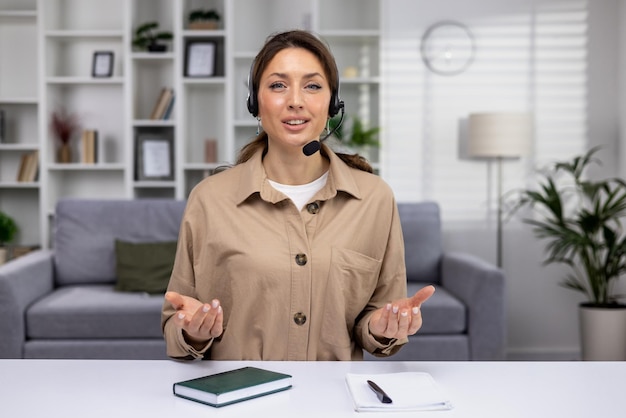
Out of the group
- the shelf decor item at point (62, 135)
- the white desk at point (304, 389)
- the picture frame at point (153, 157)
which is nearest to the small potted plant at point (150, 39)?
the picture frame at point (153, 157)

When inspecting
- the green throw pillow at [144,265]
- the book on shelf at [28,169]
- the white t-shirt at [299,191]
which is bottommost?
the green throw pillow at [144,265]

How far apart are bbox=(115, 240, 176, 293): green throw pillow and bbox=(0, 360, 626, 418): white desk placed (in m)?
2.28

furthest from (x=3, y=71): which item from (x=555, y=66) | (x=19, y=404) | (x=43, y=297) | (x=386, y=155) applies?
(x=19, y=404)

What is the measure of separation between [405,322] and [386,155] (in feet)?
10.6

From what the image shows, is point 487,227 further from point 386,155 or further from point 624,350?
point 624,350

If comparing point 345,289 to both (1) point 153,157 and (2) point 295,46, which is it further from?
(1) point 153,157

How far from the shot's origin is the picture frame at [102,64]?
4.79 metres

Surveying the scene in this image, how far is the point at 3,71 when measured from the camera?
496cm

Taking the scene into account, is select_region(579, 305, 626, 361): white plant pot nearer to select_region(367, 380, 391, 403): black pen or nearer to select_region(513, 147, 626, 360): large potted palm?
select_region(513, 147, 626, 360): large potted palm

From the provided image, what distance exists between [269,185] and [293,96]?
0.66 feet

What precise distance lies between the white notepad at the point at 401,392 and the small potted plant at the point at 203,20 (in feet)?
11.9

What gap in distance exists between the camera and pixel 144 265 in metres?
3.87

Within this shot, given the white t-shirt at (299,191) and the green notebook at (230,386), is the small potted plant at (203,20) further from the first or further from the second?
the green notebook at (230,386)

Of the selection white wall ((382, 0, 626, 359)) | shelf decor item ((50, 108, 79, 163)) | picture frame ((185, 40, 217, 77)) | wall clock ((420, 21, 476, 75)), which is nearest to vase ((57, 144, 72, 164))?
shelf decor item ((50, 108, 79, 163))
